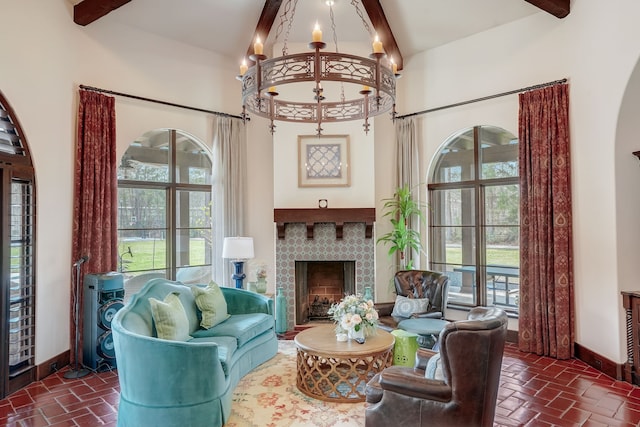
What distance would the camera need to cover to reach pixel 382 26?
5.84 meters

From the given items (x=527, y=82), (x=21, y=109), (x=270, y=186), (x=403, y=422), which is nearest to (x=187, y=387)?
(x=403, y=422)

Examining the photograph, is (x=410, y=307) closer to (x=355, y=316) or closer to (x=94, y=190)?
(x=355, y=316)

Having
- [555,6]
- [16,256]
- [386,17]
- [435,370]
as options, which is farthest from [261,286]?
[555,6]

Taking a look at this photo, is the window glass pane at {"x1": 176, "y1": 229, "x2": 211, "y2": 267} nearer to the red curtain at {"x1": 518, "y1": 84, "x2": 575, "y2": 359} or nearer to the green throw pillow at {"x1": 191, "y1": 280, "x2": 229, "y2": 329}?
the green throw pillow at {"x1": 191, "y1": 280, "x2": 229, "y2": 329}

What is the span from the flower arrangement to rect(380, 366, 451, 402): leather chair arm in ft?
3.27

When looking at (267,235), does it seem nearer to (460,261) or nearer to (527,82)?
(460,261)

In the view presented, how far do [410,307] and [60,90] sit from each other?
484cm

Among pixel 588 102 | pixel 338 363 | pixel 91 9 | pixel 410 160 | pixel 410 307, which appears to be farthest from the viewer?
pixel 410 160

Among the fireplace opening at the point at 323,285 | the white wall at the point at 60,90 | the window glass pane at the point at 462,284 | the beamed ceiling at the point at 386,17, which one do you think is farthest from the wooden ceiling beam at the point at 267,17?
the window glass pane at the point at 462,284

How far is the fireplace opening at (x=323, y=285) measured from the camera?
6.30 m

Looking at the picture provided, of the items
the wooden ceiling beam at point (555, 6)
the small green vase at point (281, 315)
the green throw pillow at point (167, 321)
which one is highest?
the wooden ceiling beam at point (555, 6)

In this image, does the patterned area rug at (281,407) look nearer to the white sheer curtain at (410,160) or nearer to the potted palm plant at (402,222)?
the potted palm plant at (402,222)

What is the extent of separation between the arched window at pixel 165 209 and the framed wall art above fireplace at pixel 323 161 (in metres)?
1.51

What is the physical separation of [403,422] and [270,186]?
4566 millimetres
